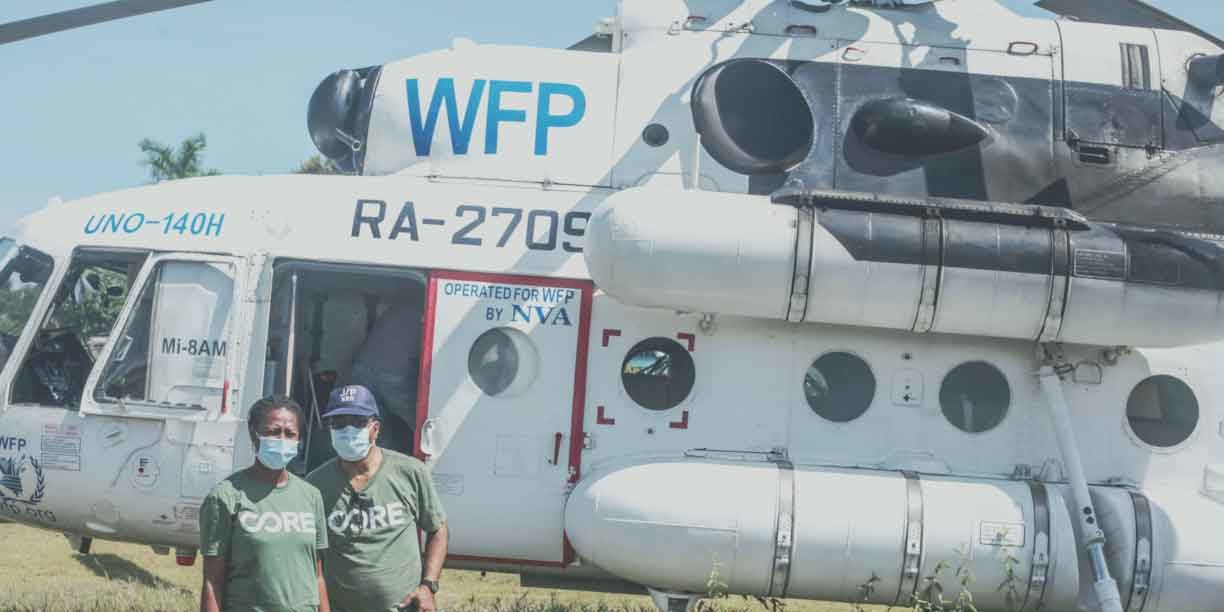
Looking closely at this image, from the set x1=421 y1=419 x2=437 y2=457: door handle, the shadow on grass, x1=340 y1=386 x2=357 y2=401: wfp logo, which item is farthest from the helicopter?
the shadow on grass

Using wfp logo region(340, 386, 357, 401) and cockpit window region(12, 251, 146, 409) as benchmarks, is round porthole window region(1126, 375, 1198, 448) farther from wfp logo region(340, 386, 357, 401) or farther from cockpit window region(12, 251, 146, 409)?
cockpit window region(12, 251, 146, 409)

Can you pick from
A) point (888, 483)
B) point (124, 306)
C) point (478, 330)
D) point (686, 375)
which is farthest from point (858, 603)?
point (124, 306)

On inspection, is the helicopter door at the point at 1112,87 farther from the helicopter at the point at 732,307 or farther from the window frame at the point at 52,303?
the window frame at the point at 52,303

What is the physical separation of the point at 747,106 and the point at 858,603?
114 inches

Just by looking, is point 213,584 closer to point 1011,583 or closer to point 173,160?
point 1011,583

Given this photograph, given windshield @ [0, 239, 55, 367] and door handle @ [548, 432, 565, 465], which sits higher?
windshield @ [0, 239, 55, 367]

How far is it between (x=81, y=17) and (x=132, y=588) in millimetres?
4082

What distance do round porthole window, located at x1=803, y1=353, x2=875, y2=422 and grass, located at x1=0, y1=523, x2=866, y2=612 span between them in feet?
4.91

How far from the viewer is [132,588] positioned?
938 cm

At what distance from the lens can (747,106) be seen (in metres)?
8.12

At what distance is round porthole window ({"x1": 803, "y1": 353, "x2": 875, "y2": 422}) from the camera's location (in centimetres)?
768

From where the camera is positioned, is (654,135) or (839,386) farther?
(654,135)

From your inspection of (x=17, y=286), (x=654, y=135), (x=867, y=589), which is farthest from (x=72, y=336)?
(x=867, y=589)

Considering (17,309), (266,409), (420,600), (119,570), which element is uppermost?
(17,309)
